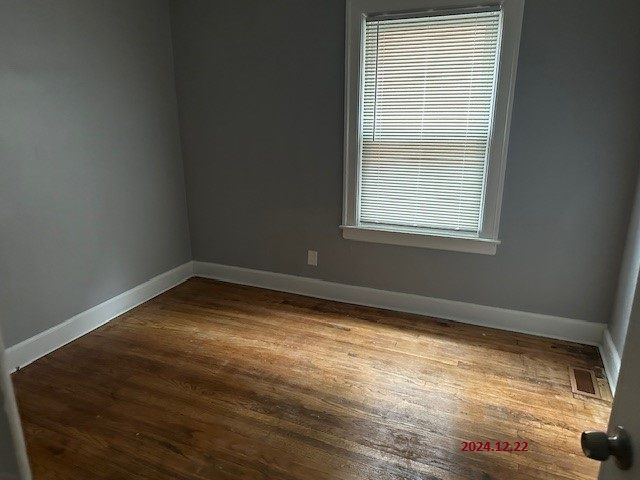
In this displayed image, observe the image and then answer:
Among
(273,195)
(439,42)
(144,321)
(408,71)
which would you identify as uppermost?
(439,42)

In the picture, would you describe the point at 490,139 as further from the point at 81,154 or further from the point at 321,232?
the point at 81,154

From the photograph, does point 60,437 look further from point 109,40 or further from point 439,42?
point 439,42

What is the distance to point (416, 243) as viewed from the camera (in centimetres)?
283

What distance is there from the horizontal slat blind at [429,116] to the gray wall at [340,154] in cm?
19

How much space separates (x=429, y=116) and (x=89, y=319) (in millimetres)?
2609

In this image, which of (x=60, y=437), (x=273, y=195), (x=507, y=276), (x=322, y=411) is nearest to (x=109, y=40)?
(x=273, y=195)

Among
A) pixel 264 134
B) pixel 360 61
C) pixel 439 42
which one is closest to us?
pixel 439 42

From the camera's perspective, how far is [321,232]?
3123 millimetres

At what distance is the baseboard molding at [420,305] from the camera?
258 centimetres

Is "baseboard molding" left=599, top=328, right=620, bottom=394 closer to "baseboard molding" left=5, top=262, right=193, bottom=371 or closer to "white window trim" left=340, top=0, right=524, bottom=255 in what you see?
"white window trim" left=340, top=0, right=524, bottom=255

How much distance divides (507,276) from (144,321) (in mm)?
2501

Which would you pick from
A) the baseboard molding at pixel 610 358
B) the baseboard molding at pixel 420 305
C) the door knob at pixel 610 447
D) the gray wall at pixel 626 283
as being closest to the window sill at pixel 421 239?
the baseboard molding at pixel 420 305

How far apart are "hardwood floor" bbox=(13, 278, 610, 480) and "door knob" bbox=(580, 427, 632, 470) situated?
1.09 meters

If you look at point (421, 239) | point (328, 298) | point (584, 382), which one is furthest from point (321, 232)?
point (584, 382)
